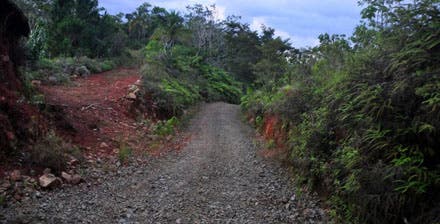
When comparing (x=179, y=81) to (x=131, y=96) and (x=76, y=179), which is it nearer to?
(x=131, y=96)

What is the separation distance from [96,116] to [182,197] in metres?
5.26

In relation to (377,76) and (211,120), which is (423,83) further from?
(211,120)

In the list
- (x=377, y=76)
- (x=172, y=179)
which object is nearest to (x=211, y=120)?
(x=172, y=179)

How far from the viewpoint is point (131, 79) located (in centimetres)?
1642

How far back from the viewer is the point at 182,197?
5.81 m

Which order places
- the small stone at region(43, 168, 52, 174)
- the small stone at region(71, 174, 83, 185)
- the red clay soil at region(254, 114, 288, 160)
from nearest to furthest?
the small stone at region(43, 168, 52, 174) → the small stone at region(71, 174, 83, 185) → the red clay soil at region(254, 114, 288, 160)

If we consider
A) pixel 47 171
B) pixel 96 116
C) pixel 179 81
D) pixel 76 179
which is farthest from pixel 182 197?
pixel 179 81

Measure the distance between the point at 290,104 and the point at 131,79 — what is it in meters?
10.0

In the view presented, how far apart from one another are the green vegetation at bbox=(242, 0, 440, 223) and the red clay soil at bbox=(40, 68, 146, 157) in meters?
5.02

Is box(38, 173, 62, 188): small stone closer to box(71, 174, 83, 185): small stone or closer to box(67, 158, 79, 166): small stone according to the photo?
box(71, 174, 83, 185): small stone

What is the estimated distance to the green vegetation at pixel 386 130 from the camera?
3430 mm

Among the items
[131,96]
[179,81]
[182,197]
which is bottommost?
[182,197]

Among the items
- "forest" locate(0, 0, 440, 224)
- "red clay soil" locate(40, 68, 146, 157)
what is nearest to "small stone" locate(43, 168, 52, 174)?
"forest" locate(0, 0, 440, 224)

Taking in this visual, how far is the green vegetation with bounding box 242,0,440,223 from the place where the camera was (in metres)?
3.43
